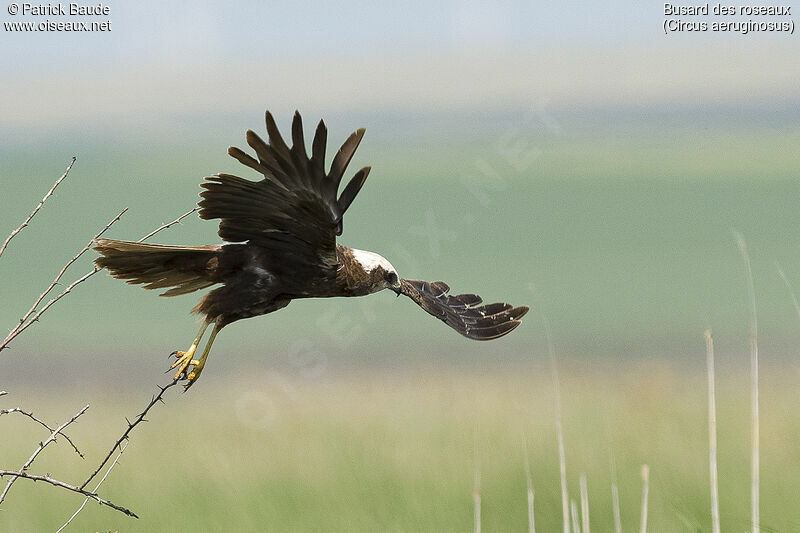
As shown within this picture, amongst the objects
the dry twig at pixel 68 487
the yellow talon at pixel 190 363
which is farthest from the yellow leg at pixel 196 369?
the dry twig at pixel 68 487

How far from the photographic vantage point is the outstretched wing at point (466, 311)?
4.93 meters

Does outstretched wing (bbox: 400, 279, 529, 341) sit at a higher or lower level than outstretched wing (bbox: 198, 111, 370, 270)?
lower

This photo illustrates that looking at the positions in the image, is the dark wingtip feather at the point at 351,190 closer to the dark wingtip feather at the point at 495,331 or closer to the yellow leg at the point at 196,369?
the yellow leg at the point at 196,369

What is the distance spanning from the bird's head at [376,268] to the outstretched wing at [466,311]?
0.34 meters

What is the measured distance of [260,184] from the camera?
12.8ft

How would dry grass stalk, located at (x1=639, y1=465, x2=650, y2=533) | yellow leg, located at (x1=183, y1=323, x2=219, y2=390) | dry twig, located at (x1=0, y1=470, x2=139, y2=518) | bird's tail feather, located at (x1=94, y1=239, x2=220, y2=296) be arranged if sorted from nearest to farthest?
dry twig, located at (x1=0, y1=470, x2=139, y2=518) → dry grass stalk, located at (x1=639, y1=465, x2=650, y2=533) → yellow leg, located at (x1=183, y1=323, x2=219, y2=390) → bird's tail feather, located at (x1=94, y1=239, x2=220, y2=296)

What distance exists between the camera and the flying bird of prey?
151 inches

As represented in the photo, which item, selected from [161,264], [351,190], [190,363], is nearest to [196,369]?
[190,363]

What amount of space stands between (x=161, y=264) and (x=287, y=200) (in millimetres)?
685

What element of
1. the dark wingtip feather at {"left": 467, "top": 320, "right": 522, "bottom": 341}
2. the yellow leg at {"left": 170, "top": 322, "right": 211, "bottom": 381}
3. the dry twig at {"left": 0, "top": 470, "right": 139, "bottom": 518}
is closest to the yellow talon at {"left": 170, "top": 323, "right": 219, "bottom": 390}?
the yellow leg at {"left": 170, "top": 322, "right": 211, "bottom": 381}

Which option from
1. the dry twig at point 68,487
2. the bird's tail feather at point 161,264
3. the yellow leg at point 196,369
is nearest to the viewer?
the dry twig at point 68,487

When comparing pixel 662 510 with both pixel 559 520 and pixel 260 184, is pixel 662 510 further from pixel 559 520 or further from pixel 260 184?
pixel 260 184

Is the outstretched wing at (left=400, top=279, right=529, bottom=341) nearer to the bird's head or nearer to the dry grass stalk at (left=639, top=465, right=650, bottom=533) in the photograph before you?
the bird's head

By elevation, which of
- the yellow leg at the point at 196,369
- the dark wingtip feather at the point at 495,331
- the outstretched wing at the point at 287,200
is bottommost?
the yellow leg at the point at 196,369
